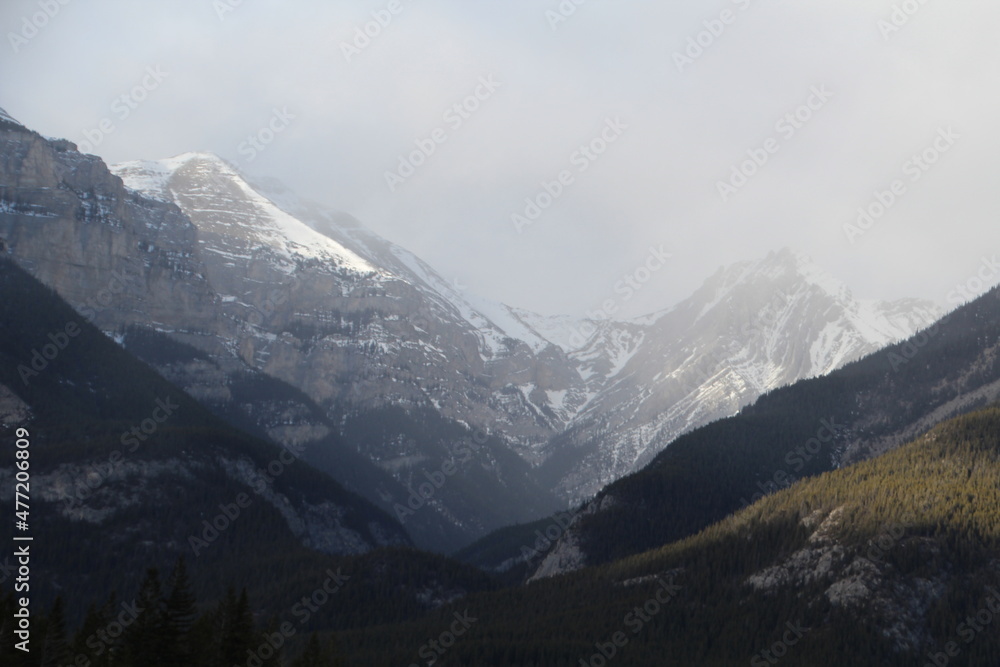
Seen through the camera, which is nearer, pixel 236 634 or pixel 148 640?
pixel 148 640

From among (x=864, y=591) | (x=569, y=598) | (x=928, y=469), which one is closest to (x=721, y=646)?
(x=864, y=591)

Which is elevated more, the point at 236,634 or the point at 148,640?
the point at 236,634

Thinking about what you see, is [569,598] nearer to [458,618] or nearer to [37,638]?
[458,618]

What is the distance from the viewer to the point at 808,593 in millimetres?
161750

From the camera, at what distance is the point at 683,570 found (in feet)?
590

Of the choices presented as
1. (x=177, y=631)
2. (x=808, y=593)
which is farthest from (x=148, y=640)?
(x=808, y=593)

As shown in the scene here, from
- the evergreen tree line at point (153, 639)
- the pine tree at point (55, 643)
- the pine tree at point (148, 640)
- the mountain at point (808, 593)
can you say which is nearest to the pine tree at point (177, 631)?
the evergreen tree line at point (153, 639)

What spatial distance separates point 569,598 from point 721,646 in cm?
3176

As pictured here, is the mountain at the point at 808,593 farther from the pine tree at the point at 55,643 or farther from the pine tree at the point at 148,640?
the pine tree at the point at 55,643

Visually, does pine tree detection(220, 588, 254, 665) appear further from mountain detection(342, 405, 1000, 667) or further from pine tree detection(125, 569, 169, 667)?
mountain detection(342, 405, 1000, 667)

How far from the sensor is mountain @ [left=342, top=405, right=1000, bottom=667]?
152 metres

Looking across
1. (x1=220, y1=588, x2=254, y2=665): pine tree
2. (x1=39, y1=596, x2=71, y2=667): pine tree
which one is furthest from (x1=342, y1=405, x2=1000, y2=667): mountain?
(x1=39, y1=596, x2=71, y2=667): pine tree

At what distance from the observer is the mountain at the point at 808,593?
15150cm

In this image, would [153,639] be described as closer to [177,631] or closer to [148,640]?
[148,640]
